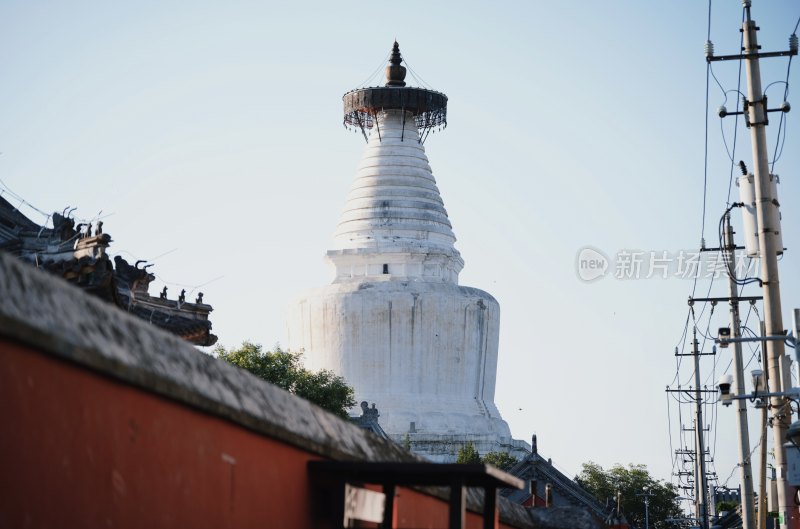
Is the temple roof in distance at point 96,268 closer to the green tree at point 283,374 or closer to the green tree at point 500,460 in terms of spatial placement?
the green tree at point 283,374

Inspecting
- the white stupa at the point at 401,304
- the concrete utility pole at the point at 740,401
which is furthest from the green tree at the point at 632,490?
the concrete utility pole at the point at 740,401

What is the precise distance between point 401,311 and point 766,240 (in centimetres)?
4388

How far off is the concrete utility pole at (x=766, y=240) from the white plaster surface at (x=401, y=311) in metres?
40.5

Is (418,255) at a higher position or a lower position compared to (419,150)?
lower

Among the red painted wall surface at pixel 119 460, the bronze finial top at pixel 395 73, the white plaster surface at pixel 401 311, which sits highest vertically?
the bronze finial top at pixel 395 73

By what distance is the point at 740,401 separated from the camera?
98.5 feet

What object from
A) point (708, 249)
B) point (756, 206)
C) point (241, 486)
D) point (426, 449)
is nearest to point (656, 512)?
point (426, 449)

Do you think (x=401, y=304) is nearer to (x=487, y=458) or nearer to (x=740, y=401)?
(x=487, y=458)

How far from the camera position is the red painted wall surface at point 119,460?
5.91 m

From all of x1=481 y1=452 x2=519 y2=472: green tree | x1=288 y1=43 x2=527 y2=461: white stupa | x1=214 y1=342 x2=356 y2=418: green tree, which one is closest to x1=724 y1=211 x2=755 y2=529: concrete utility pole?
x1=214 y1=342 x2=356 y2=418: green tree

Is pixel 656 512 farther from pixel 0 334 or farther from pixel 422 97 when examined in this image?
pixel 0 334

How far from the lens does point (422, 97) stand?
67.9m

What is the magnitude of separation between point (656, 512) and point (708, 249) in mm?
39050

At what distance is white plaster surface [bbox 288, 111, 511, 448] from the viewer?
215ft
